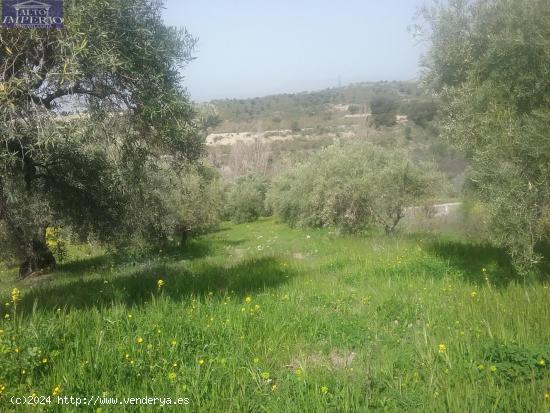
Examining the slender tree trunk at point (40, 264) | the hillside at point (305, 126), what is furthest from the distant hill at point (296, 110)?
the slender tree trunk at point (40, 264)

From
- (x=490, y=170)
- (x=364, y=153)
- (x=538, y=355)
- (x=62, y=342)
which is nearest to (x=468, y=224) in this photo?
(x=364, y=153)

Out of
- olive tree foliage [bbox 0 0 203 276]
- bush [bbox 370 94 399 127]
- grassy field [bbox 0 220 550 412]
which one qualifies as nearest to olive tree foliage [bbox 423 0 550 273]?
grassy field [bbox 0 220 550 412]

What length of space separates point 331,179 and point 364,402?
20.7 metres

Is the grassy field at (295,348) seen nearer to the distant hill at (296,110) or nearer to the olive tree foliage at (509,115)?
the olive tree foliage at (509,115)

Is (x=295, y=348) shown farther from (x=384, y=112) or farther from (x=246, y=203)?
(x=384, y=112)

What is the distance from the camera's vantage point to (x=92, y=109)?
273 inches

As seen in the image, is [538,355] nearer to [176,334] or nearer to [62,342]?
[176,334]

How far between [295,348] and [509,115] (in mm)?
5181

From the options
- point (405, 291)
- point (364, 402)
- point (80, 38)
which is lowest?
point (405, 291)

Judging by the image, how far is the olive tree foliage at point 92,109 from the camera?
604 cm

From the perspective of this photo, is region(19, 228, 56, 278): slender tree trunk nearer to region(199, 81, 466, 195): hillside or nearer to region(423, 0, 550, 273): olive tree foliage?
region(423, 0, 550, 273): olive tree foliage

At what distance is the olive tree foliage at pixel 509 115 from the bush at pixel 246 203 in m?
39.1

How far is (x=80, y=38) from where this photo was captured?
6.00m

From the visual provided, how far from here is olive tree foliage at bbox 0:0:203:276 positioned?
19.8 ft
